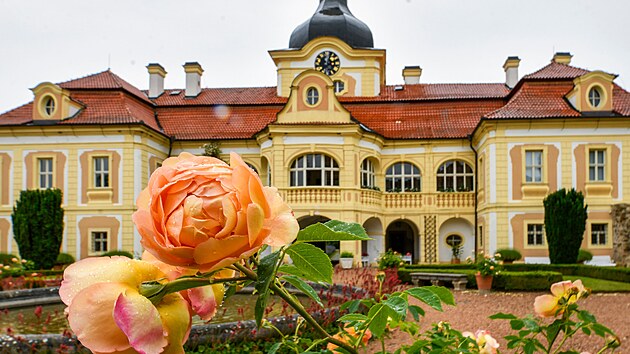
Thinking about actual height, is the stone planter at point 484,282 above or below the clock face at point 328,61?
below

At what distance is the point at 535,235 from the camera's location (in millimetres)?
19891

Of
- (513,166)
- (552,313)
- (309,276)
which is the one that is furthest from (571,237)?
(309,276)

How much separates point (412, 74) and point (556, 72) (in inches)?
300

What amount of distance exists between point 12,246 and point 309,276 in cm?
2315

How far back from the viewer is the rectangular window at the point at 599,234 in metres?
19.8

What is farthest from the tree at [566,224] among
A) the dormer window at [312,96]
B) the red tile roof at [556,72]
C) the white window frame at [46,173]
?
the white window frame at [46,173]

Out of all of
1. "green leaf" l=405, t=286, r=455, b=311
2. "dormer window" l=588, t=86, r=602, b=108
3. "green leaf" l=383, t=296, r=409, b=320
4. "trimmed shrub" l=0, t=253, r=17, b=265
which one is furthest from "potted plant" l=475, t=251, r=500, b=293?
"trimmed shrub" l=0, t=253, r=17, b=265

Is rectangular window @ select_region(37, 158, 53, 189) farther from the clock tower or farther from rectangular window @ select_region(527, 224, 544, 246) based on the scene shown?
rectangular window @ select_region(527, 224, 544, 246)

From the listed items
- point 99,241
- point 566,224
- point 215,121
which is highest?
point 215,121

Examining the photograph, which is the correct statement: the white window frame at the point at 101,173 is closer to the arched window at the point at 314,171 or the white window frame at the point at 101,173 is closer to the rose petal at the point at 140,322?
the arched window at the point at 314,171

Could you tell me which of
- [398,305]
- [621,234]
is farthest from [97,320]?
[621,234]

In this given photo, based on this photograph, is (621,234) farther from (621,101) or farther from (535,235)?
(621,101)

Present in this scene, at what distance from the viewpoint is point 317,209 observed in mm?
20266

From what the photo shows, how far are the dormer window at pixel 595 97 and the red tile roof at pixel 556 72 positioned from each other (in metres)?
1.20
